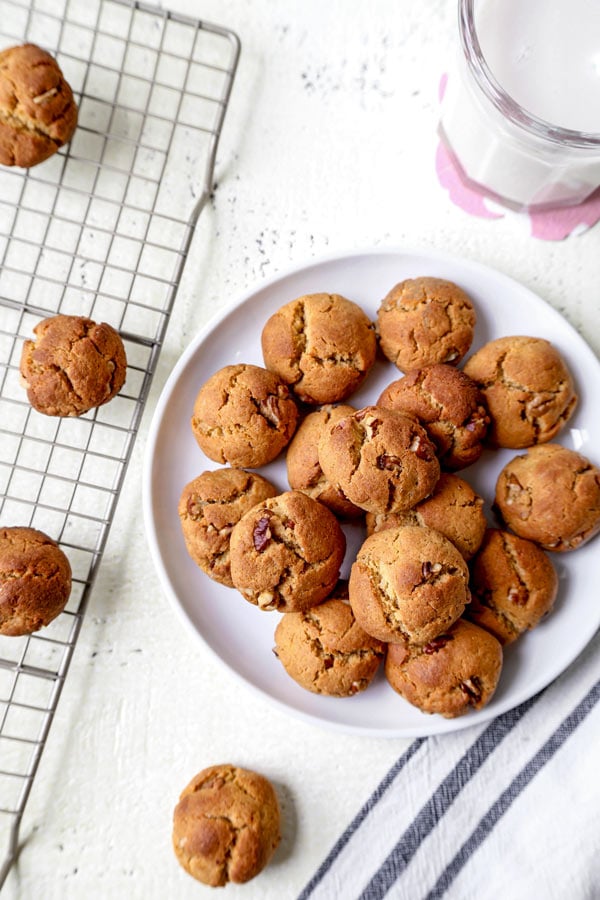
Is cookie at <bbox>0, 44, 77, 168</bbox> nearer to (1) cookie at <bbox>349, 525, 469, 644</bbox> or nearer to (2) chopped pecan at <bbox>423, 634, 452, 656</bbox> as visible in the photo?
(1) cookie at <bbox>349, 525, 469, 644</bbox>

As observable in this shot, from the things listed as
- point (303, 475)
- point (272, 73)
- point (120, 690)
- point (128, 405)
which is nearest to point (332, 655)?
point (303, 475)

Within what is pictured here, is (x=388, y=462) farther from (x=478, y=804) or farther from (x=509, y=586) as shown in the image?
(x=478, y=804)

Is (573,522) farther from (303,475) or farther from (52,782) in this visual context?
(52,782)

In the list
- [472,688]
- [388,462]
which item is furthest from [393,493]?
[472,688]

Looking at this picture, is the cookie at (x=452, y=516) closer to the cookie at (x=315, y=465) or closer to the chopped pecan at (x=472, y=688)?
the cookie at (x=315, y=465)

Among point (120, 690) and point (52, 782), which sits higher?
point (120, 690)

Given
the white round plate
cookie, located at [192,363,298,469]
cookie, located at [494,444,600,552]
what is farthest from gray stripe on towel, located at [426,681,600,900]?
cookie, located at [192,363,298,469]

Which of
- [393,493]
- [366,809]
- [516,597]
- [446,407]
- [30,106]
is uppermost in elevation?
[30,106]
